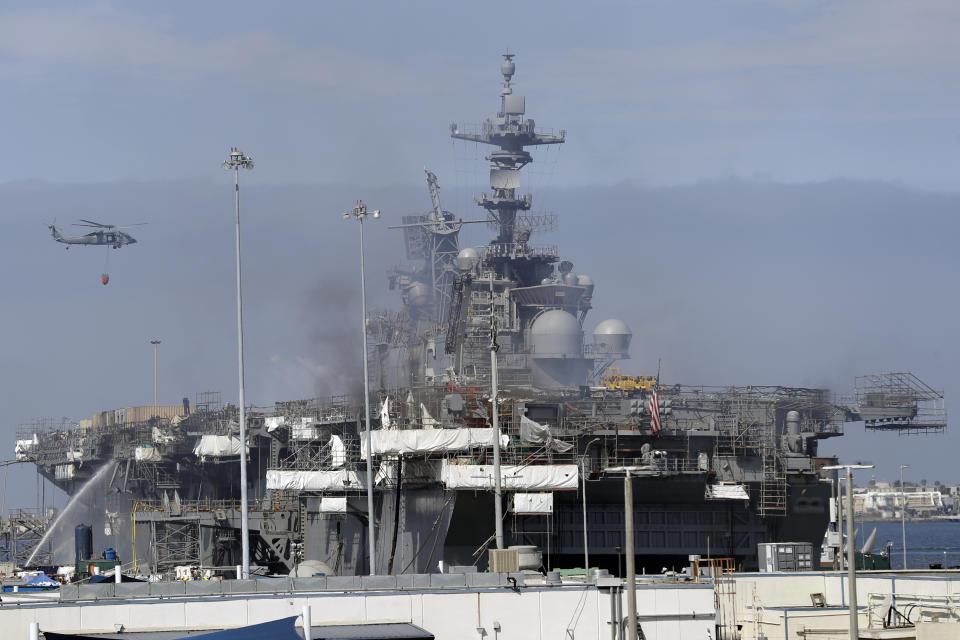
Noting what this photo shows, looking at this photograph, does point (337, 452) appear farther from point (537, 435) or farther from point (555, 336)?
point (537, 435)

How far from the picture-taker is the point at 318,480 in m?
66.3

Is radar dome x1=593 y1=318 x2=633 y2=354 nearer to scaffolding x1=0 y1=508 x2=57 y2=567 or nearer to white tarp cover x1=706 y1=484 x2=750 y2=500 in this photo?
white tarp cover x1=706 y1=484 x2=750 y2=500

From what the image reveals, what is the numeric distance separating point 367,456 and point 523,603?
2943cm

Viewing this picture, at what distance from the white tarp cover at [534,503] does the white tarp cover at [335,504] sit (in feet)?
45.7

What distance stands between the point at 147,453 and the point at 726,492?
180 feet

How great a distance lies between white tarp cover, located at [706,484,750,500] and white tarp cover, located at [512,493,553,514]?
767cm

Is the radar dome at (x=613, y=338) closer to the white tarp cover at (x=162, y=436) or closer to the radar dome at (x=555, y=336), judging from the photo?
the radar dome at (x=555, y=336)

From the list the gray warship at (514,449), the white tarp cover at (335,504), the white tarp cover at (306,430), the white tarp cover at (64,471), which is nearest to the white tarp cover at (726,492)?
the gray warship at (514,449)

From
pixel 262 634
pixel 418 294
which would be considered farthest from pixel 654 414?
pixel 418 294

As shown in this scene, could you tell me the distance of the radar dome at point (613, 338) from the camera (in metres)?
84.4

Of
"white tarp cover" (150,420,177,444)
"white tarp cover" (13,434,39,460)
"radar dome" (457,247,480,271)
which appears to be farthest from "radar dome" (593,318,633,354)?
"white tarp cover" (13,434,39,460)

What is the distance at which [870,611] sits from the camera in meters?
36.8

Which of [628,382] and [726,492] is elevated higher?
[628,382]

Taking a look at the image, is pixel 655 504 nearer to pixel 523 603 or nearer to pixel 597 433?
pixel 597 433
